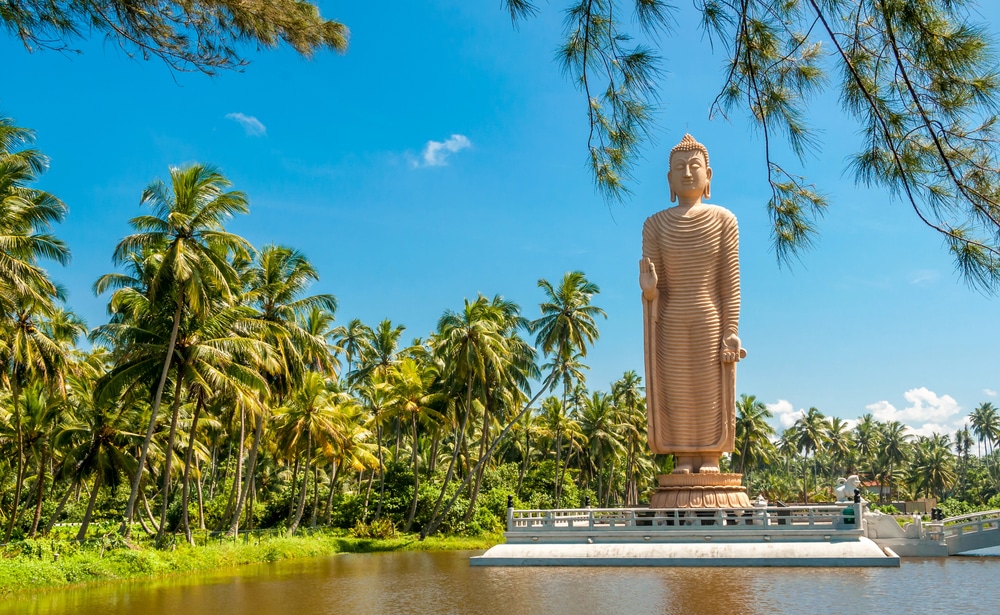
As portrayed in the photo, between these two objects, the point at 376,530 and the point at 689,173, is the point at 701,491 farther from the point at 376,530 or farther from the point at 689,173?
the point at 376,530

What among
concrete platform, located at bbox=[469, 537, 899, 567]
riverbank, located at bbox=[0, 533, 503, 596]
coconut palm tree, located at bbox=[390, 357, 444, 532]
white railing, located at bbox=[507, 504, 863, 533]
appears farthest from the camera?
coconut palm tree, located at bbox=[390, 357, 444, 532]

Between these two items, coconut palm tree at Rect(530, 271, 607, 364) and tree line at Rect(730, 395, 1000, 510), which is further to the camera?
tree line at Rect(730, 395, 1000, 510)

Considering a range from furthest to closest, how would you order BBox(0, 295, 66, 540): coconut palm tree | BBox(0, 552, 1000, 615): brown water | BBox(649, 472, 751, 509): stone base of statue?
BBox(649, 472, 751, 509): stone base of statue → BBox(0, 295, 66, 540): coconut palm tree → BBox(0, 552, 1000, 615): brown water

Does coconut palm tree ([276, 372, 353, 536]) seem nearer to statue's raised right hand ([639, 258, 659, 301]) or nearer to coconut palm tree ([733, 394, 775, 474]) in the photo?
statue's raised right hand ([639, 258, 659, 301])

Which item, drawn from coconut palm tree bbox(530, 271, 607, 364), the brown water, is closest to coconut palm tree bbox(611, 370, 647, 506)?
coconut palm tree bbox(530, 271, 607, 364)

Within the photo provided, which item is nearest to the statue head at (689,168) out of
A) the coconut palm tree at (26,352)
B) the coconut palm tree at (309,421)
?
the coconut palm tree at (309,421)

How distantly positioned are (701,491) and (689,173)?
9.90 metres

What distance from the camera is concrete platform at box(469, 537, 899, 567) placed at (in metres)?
18.6

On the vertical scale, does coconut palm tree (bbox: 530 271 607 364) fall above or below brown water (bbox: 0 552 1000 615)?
above

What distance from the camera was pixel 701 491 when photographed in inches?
920

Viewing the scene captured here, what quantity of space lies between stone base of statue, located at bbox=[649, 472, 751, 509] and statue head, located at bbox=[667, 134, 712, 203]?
8935mm

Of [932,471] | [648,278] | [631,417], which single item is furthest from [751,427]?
[648,278]

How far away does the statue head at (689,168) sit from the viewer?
83.8 ft

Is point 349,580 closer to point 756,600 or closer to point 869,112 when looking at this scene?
point 756,600
